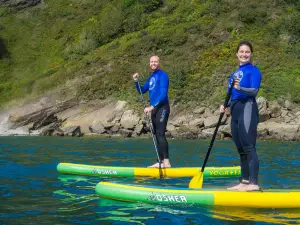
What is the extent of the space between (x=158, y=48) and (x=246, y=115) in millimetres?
37272

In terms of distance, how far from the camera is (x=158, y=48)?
43.0m

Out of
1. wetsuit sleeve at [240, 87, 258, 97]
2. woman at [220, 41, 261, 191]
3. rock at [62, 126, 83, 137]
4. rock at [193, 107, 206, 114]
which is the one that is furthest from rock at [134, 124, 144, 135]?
wetsuit sleeve at [240, 87, 258, 97]

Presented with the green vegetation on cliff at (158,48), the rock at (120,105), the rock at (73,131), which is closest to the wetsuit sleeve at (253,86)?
the rock at (73,131)

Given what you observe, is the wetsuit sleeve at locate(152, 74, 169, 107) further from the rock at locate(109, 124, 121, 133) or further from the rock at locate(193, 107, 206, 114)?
the rock at locate(193, 107, 206, 114)

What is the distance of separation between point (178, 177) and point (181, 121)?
70.0 ft

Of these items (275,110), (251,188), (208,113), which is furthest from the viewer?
(208,113)

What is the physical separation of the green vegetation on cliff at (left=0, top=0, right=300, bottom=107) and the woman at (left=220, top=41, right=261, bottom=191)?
81.7 ft

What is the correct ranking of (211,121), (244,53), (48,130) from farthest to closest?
(48,130)
(211,121)
(244,53)

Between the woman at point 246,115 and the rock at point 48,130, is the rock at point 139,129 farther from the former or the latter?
the woman at point 246,115

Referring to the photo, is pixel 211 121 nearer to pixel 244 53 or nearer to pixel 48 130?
pixel 48 130

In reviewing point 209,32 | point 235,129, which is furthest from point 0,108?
Result: point 235,129

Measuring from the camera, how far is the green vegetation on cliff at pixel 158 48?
36.2 meters

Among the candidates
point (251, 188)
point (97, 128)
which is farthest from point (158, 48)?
point (251, 188)

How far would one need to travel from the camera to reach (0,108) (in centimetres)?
4266
